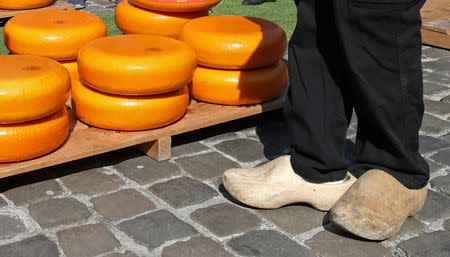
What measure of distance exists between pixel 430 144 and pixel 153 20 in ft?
5.10

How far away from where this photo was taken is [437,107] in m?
3.63

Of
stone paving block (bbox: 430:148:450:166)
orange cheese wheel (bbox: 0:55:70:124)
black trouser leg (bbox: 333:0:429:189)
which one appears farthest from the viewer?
stone paving block (bbox: 430:148:450:166)

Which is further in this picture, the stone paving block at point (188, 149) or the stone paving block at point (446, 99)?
the stone paving block at point (446, 99)

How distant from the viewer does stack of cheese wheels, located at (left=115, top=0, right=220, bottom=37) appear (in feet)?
11.5

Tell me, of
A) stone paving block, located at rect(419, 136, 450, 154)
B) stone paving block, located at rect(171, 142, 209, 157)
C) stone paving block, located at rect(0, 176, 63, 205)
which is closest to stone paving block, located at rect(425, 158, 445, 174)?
stone paving block, located at rect(419, 136, 450, 154)

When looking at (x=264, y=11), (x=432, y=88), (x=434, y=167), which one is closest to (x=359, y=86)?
(x=434, y=167)

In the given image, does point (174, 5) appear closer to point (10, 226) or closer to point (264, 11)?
point (10, 226)

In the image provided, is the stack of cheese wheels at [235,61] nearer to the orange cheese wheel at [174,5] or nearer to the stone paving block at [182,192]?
the orange cheese wheel at [174,5]

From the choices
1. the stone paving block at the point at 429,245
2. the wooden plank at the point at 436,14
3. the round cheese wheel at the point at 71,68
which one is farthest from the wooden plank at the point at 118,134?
the wooden plank at the point at 436,14

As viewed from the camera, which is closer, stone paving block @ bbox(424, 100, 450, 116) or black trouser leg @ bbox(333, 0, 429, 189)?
black trouser leg @ bbox(333, 0, 429, 189)

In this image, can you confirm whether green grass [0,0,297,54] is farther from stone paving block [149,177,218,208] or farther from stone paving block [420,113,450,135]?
stone paving block [149,177,218,208]

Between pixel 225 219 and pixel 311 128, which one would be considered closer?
pixel 311 128

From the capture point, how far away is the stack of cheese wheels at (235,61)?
123 inches

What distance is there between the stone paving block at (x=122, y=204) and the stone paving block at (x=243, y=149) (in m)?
0.57
